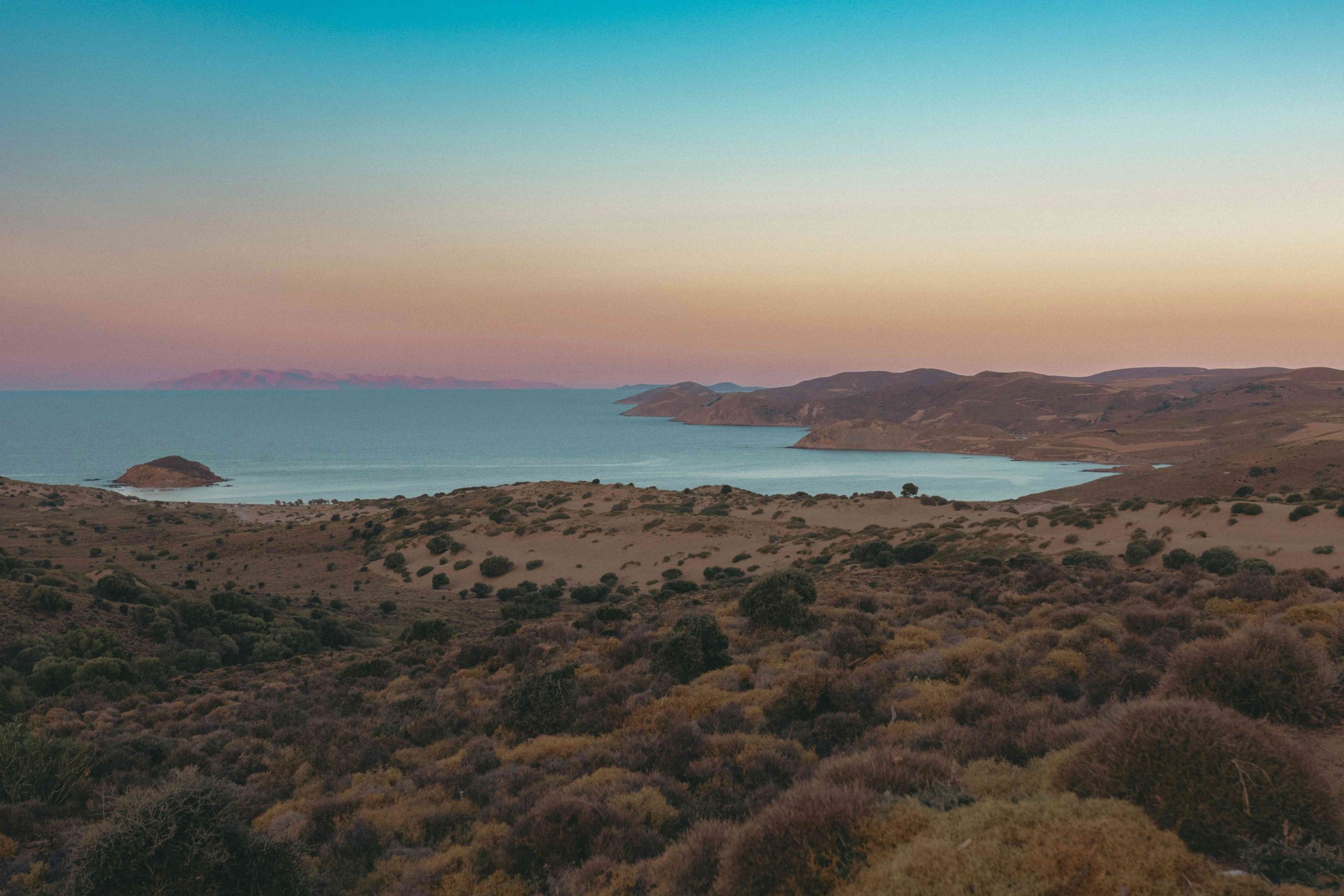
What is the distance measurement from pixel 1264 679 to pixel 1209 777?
3.04m

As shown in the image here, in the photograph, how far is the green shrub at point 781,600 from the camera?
1599cm

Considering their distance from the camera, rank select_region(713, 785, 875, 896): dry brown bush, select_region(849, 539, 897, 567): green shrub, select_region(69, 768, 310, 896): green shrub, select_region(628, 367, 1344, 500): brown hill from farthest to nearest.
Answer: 1. select_region(628, 367, 1344, 500): brown hill
2. select_region(849, 539, 897, 567): green shrub
3. select_region(69, 768, 310, 896): green shrub
4. select_region(713, 785, 875, 896): dry brown bush

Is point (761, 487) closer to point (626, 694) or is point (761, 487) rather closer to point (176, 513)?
point (176, 513)

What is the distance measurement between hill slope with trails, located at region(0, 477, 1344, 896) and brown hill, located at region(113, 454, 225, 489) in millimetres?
110047

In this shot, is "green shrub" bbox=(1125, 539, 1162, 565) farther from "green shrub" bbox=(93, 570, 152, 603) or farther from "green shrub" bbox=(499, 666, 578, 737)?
"green shrub" bbox=(93, 570, 152, 603)

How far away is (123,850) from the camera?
20.5 feet

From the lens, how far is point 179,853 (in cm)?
639

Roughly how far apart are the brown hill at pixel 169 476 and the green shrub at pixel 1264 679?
471ft

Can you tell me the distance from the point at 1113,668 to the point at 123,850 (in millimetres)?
12346

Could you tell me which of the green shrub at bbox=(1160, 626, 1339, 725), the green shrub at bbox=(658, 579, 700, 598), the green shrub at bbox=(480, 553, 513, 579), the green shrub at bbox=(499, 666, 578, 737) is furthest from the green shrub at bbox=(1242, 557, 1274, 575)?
the green shrub at bbox=(480, 553, 513, 579)

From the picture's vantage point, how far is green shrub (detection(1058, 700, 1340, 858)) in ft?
15.7

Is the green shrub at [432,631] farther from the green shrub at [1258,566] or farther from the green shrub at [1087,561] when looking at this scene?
the green shrub at [1258,566]

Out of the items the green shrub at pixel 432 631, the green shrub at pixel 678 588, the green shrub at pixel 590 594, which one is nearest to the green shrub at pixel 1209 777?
the green shrub at pixel 432 631

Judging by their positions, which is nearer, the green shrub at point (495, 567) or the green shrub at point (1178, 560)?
the green shrub at point (1178, 560)
